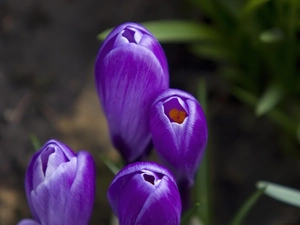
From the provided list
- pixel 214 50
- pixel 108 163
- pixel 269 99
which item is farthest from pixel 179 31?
pixel 108 163

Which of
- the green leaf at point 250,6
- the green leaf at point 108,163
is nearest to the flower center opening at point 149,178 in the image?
the green leaf at point 108,163

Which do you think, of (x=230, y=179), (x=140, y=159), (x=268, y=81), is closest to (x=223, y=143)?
(x=230, y=179)

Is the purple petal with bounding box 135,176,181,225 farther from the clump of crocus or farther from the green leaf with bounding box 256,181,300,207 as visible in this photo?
the green leaf with bounding box 256,181,300,207

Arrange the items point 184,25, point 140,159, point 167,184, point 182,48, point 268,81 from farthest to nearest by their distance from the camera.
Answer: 1. point 182,48
2. point 268,81
3. point 184,25
4. point 140,159
5. point 167,184

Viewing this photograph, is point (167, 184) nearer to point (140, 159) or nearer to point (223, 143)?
point (140, 159)

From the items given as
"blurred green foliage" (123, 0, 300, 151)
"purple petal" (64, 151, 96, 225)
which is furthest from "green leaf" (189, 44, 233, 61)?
"purple petal" (64, 151, 96, 225)

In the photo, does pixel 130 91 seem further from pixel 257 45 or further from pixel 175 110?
pixel 257 45
